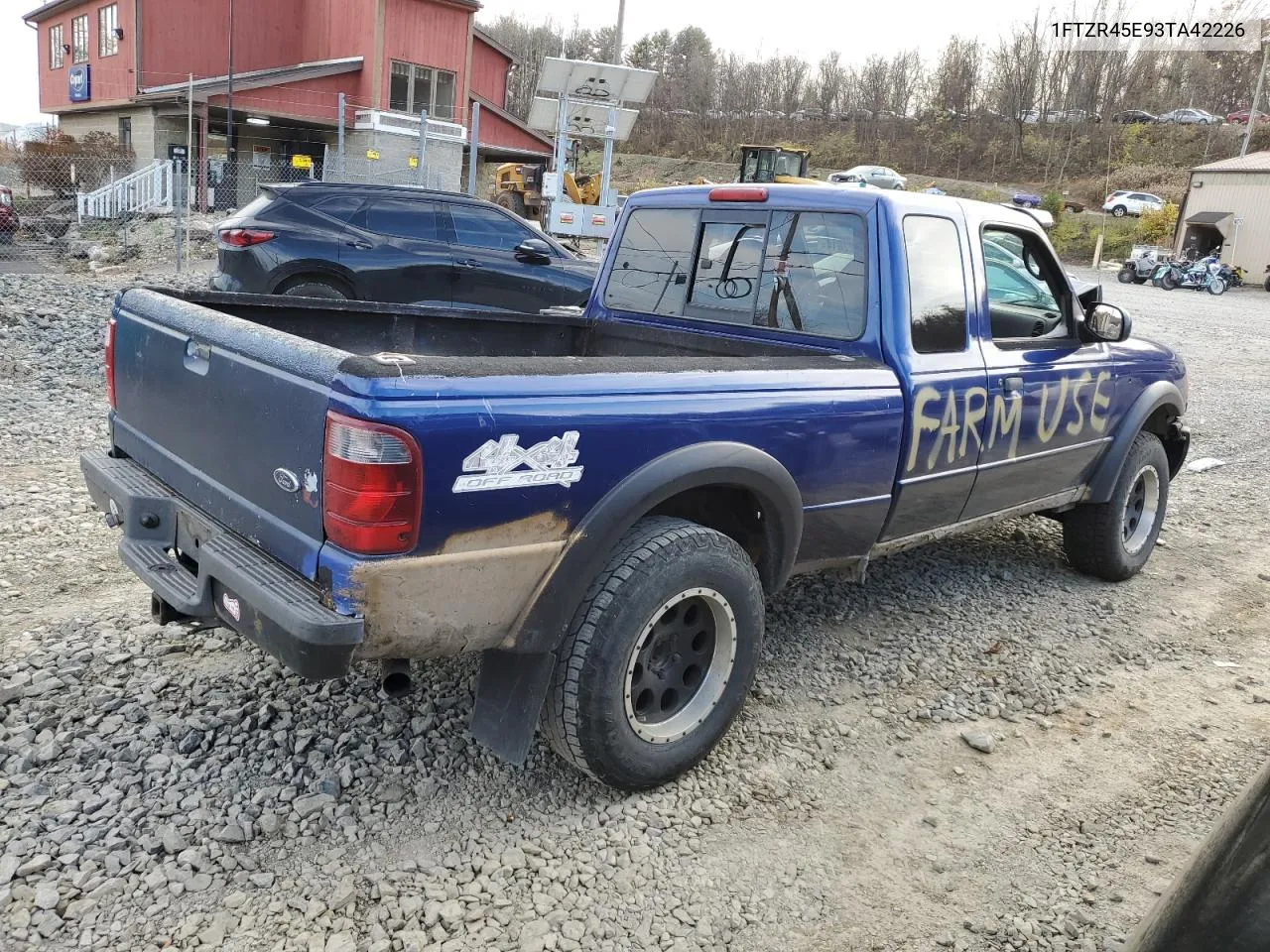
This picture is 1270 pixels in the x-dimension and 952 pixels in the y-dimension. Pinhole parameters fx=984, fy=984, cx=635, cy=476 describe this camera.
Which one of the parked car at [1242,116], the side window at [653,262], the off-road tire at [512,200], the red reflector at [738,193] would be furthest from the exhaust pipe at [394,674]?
the parked car at [1242,116]

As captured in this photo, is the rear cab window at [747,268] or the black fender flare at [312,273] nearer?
the rear cab window at [747,268]

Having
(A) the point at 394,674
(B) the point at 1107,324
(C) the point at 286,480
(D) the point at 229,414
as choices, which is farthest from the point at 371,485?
(B) the point at 1107,324

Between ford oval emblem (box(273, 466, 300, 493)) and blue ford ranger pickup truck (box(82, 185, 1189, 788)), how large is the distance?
3cm

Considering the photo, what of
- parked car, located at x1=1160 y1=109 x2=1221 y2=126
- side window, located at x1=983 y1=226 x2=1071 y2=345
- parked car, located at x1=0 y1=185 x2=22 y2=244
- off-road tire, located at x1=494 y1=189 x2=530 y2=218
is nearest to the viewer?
side window, located at x1=983 y1=226 x2=1071 y2=345

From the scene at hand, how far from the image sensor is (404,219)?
33.0ft

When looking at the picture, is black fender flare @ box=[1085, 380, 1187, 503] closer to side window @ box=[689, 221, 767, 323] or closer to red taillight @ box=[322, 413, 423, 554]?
side window @ box=[689, 221, 767, 323]

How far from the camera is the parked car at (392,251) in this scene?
9430 mm

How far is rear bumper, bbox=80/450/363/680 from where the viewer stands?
2395 mm

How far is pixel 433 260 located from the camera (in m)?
10.0

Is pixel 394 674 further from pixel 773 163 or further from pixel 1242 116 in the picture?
pixel 1242 116

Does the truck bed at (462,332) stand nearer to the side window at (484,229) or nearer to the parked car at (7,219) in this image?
the side window at (484,229)

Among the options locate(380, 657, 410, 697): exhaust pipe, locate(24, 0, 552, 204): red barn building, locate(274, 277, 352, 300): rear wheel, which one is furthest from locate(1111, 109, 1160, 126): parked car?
locate(380, 657, 410, 697): exhaust pipe

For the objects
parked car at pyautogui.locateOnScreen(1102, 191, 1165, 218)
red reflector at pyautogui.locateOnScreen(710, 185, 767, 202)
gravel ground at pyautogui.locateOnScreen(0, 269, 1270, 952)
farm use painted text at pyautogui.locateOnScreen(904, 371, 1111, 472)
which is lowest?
gravel ground at pyautogui.locateOnScreen(0, 269, 1270, 952)

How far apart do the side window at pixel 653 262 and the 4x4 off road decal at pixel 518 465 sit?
1917mm
